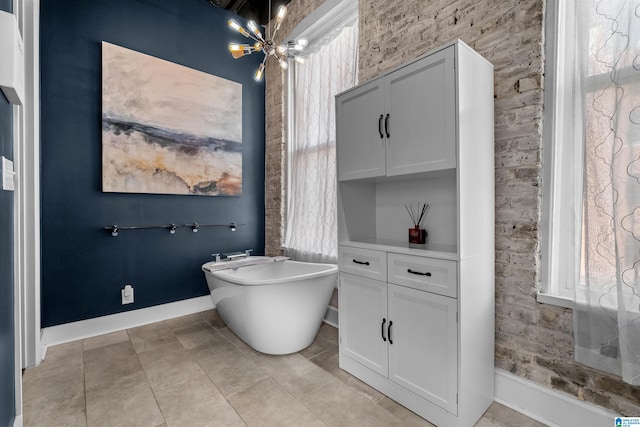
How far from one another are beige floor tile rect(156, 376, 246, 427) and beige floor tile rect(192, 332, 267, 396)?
8cm

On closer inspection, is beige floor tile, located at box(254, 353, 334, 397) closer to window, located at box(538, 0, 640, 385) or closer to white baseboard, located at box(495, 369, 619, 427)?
white baseboard, located at box(495, 369, 619, 427)

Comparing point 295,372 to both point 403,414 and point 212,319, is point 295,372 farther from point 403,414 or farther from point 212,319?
point 212,319

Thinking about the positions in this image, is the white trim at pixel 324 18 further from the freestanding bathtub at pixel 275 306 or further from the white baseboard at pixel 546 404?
the white baseboard at pixel 546 404

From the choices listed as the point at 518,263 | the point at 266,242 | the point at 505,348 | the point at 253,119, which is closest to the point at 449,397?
the point at 505,348

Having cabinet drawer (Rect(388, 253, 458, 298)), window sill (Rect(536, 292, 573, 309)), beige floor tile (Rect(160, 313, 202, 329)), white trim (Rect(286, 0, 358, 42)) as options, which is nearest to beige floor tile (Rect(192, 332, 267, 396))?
beige floor tile (Rect(160, 313, 202, 329))

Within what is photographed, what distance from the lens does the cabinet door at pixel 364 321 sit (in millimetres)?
1863

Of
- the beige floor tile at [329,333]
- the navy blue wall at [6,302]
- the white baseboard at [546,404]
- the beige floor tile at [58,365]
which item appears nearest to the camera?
the navy blue wall at [6,302]

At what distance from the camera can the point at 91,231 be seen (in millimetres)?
2727

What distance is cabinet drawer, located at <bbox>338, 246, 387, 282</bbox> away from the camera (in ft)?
6.11

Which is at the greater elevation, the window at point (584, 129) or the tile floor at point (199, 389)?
the window at point (584, 129)

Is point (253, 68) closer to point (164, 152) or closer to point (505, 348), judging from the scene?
point (164, 152)

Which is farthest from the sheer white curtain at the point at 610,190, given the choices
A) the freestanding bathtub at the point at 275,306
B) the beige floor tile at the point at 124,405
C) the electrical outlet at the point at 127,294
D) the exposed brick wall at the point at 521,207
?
the electrical outlet at the point at 127,294

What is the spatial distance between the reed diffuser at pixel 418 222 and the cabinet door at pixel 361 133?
0.42 meters

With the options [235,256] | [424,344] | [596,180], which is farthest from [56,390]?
[596,180]
